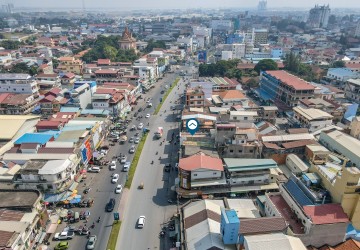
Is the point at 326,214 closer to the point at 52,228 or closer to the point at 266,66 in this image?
the point at 52,228

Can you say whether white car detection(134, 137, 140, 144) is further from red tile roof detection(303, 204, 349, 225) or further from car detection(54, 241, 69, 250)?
red tile roof detection(303, 204, 349, 225)

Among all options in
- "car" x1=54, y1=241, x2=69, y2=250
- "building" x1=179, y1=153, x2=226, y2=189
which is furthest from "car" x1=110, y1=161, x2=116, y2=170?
"car" x1=54, y1=241, x2=69, y2=250

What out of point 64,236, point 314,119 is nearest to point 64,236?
point 64,236

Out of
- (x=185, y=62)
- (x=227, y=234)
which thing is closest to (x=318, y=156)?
(x=227, y=234)

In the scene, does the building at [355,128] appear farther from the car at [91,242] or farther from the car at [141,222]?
the car at [91,242]

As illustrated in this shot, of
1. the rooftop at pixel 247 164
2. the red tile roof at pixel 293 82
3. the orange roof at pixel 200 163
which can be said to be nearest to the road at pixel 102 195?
the orange roof at pixel 200 163

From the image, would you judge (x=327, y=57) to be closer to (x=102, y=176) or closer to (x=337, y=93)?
(x=337, y=93)
